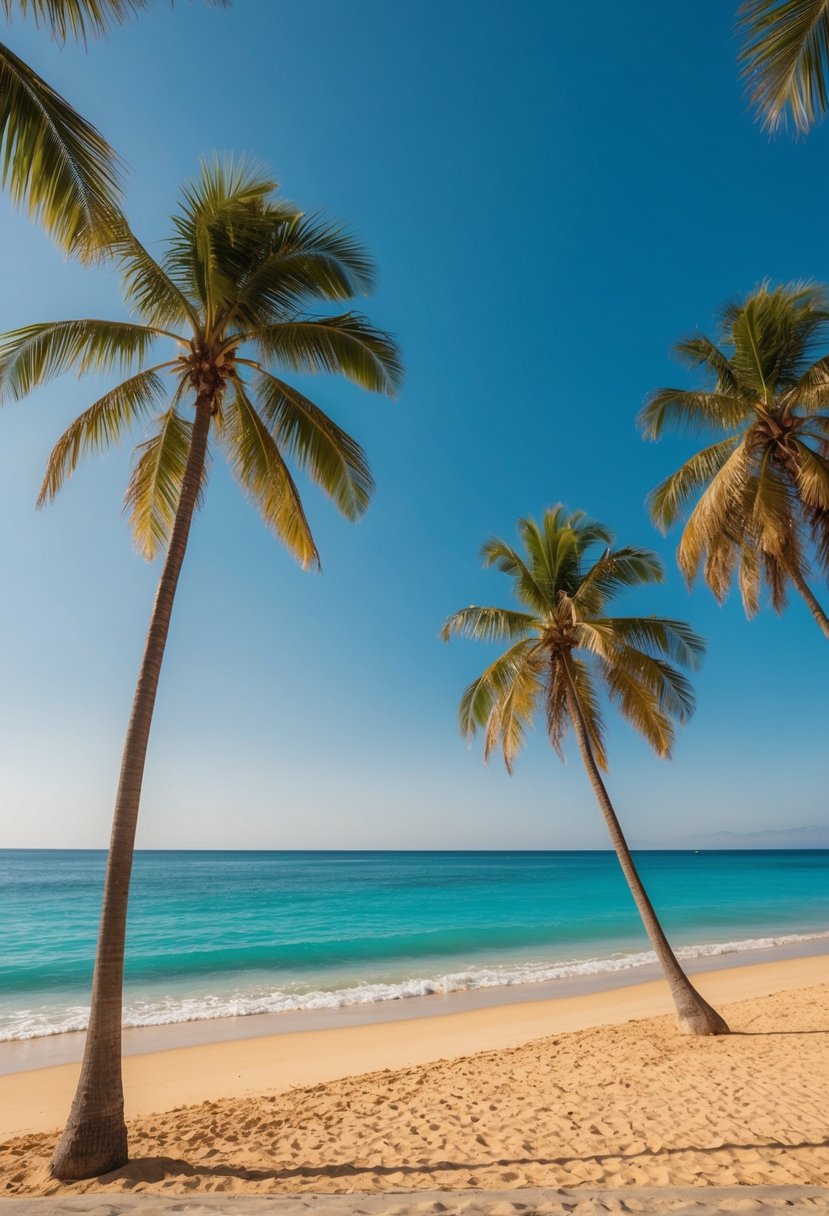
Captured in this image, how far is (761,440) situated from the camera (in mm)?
9469

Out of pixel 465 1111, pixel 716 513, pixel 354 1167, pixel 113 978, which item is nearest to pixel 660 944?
pixel 465 1111

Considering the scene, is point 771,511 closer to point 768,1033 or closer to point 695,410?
point 695,410

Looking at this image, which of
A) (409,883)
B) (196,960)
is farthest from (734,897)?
(196,960)

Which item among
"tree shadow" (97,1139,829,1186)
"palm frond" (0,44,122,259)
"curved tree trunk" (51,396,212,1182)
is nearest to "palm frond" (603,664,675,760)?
"tree shadow" (97,1139,829,1186)

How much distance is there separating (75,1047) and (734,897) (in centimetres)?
4185

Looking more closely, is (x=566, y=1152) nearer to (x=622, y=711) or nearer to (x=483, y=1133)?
(x=483, y=1133)

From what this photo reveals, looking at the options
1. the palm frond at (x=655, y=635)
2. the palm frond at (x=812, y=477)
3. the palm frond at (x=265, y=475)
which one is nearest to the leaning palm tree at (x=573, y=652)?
the palm frond at (x=655, y=635)

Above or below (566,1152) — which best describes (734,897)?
below

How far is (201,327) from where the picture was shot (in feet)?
21.8

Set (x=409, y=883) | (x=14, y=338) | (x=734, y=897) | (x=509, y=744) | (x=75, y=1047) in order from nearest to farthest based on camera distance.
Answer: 1. (x=14, y=338)
2. (x=75, y=1047)
3. (x=509, y=744)
4. (x=734, y=897)
5. (x=409, y=883)

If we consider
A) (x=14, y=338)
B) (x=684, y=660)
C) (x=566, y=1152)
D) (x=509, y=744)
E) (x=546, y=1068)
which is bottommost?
(x=546, y=1068)

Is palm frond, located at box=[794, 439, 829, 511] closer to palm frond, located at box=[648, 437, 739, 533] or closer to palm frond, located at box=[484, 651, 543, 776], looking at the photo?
palm frond, located at box=[648, 437, 739, 533]

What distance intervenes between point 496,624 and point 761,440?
538 cm

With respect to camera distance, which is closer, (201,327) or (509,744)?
(201,327)
